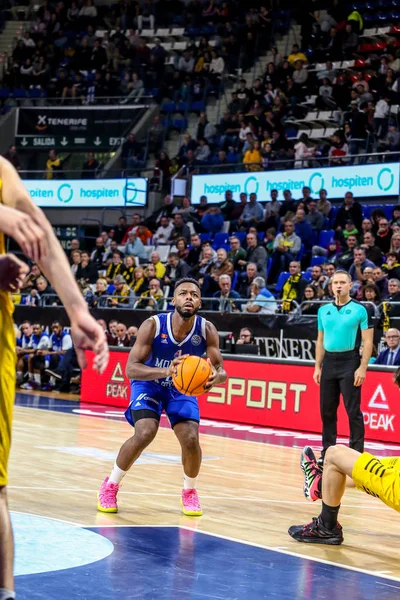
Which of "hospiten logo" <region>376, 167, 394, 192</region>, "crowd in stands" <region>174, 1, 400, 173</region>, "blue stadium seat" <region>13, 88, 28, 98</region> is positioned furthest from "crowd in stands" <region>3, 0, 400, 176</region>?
"hospiten logo" <region>376, 167, 394, 192</region>

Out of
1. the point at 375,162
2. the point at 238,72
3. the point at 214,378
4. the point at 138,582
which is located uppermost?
the point at 238,72

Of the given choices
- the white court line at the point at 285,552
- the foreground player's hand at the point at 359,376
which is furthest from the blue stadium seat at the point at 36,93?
the white court line at the point at 285,552

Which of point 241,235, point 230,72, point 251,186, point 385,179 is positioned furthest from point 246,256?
point 230,72

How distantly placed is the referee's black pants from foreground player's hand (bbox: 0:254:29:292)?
21.7 ft

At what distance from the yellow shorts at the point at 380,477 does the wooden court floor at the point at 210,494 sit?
0.51 metres

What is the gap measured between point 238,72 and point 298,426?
1521 cm

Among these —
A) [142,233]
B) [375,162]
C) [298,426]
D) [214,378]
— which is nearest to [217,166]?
[142,233]

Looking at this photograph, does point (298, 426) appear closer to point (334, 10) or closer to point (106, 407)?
point (106, 407)

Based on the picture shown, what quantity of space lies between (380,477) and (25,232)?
10.7ft

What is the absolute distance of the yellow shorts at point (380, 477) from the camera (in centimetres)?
539

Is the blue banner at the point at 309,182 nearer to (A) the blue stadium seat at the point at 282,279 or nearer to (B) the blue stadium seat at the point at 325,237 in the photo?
(B) the blue stadium seat at the point at 325,237

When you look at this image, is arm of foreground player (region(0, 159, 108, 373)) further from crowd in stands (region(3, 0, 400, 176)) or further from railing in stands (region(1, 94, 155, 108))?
railing in stands (region(1, 94, 155, 108))

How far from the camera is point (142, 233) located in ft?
74.6

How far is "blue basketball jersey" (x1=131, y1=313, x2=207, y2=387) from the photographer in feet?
24.0
